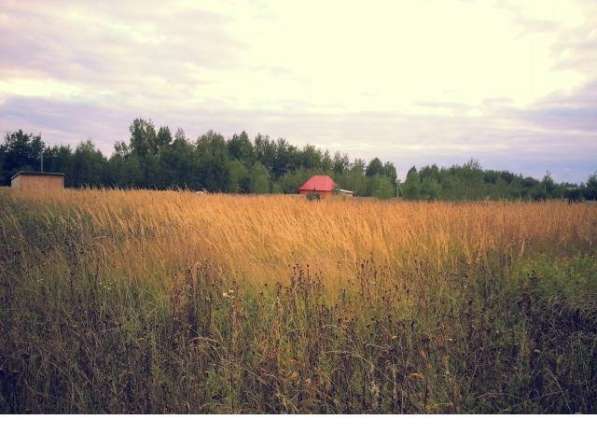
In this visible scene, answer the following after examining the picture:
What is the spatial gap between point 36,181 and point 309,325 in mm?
5979

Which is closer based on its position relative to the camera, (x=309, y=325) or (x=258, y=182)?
(x=309, y=325)

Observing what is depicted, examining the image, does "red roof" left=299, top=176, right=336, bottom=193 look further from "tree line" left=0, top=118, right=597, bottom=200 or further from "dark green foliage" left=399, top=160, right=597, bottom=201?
"dark green foliage" left=399, top=160, right=597, bottom=201

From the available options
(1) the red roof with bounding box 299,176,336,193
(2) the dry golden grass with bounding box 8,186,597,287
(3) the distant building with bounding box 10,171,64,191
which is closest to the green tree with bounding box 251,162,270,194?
(1) the red roof with bounding box 299,176,336,193

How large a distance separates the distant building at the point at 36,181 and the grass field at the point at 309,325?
1.17 meters

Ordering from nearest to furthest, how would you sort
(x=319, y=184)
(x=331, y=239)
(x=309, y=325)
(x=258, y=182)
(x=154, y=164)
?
(x=309, y=325) < (x=331, y=239) < (x=154, y=164) < (x=258, y=182) < (x=319, y=184)

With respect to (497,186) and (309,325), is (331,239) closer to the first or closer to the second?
(309,325)

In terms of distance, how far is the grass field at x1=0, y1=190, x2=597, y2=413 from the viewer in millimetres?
1989

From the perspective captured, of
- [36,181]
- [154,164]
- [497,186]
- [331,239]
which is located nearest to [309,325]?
[331,239]

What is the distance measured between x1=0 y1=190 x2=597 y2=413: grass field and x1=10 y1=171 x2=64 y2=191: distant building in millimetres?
1168

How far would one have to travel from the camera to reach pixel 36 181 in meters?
6.35

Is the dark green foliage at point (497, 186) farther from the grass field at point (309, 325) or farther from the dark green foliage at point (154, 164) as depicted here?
the dark green foliage at point (154, 164)

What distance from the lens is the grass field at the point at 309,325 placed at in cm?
199

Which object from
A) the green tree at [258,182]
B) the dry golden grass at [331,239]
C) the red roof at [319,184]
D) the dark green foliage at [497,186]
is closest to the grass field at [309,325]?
the dry golden grass at [331,239]

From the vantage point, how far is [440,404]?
1.89 meters
